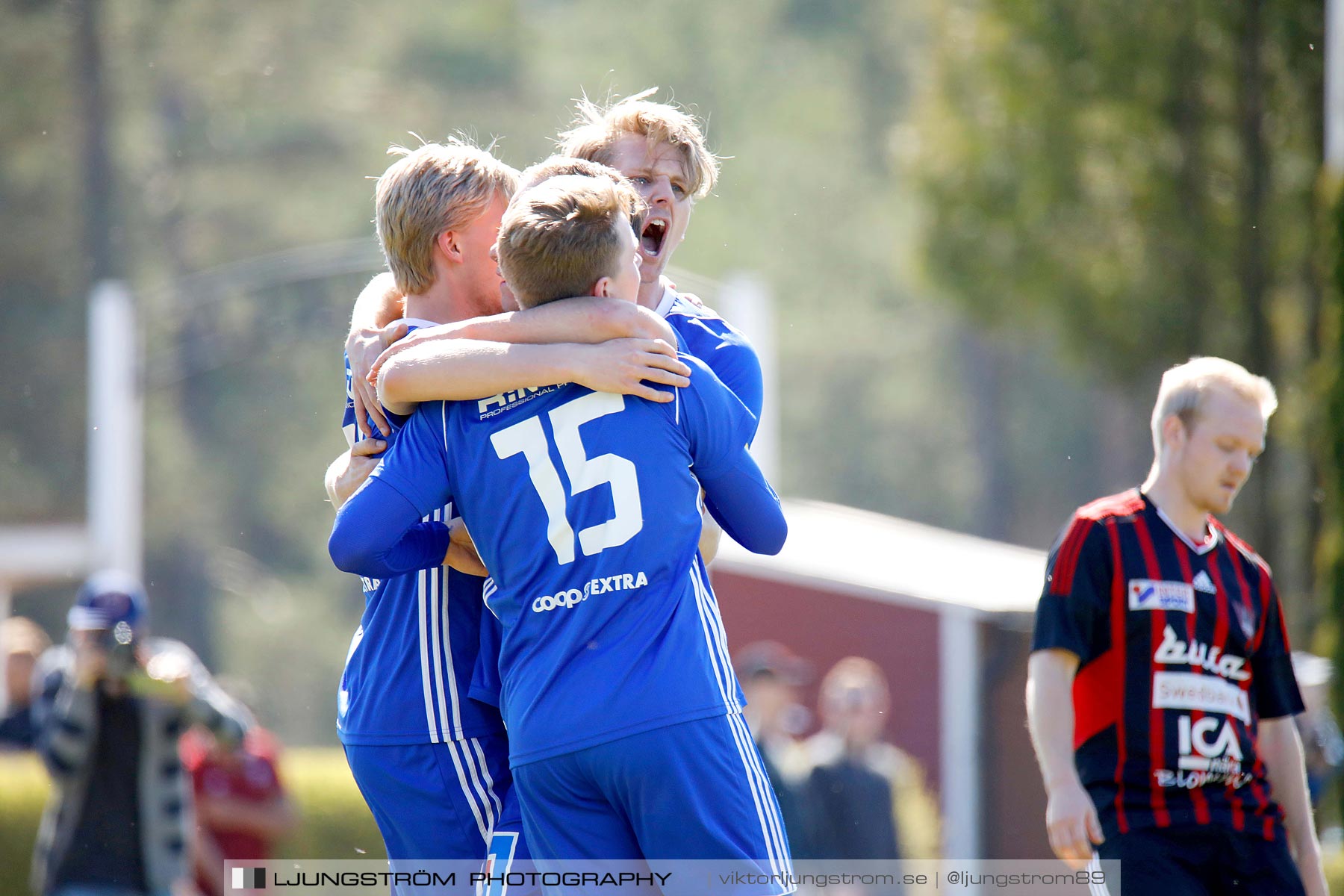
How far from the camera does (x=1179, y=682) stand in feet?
11.5

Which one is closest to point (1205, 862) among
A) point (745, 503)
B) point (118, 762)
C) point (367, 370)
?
point (745, 503)

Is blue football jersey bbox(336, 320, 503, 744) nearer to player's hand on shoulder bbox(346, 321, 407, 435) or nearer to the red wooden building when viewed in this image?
player's hand on shoulder bbox(346, 321, 407, 435)

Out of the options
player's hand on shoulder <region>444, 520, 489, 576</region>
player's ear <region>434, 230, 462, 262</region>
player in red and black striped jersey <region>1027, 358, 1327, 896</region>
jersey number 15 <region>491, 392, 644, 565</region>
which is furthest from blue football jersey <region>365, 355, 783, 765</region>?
player in red and black striped jersey <region>1027, 358, 1327, 896</region>

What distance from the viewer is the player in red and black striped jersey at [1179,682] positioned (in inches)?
135

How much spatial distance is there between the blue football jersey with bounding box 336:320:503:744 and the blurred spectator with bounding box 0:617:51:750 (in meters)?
5.05

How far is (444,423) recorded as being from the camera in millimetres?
2523

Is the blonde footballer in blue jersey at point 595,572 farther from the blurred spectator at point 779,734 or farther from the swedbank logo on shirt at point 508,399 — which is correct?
the blurred spectator at point 779,734

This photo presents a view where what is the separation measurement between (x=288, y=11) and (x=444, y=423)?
22170mm

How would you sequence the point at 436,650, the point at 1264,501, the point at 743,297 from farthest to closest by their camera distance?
the point at 1264,501 → the point at 743,297 → the point at 436,650

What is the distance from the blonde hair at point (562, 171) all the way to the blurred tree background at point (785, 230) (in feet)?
24.4

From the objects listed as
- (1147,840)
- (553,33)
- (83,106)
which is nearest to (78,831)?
(1147,840)

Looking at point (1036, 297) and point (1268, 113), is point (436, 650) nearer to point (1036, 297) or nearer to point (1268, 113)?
point (1268, 113)

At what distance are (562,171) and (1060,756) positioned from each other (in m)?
1.81

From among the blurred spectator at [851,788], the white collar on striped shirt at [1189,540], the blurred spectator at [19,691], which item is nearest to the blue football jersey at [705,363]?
the white collar on striped shirt at [1189,540]
